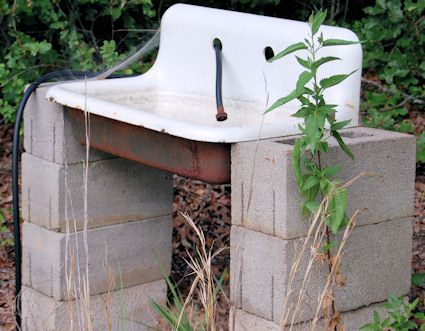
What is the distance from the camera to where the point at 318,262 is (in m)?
3.12

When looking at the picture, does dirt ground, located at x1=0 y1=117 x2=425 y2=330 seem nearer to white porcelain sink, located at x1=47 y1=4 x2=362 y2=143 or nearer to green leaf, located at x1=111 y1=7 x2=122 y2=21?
white porcelain sink, located at x1=47 y1=4 x2=362 y2=143

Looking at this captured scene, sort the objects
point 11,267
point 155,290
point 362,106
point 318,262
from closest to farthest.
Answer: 1. point 318,262
2. point 155,290
3. point 11,267
4. point 362,106

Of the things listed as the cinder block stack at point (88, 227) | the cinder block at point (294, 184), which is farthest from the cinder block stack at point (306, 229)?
the cinder block stack at point (88, 227)

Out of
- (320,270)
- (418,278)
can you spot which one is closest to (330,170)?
(320,270)

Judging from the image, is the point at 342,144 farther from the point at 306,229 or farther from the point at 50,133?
the point at 50,133

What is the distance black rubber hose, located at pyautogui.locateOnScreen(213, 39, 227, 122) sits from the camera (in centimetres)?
348

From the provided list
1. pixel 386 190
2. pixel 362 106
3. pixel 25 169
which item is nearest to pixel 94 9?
pixel 362 106

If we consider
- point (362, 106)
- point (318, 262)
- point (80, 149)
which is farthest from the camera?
point (362, 106)

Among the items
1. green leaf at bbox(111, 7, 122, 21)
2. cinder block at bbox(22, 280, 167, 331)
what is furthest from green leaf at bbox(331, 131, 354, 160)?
green leaf at bbox(111, 7, 122, 21)

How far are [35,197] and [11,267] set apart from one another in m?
0.91

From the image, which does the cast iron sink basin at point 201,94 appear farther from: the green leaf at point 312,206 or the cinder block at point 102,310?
the cinder block at point 102,310

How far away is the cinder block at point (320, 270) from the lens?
313 cm

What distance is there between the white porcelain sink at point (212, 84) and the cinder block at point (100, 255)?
0.49 m

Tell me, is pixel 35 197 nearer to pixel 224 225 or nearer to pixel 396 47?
pixel 224 225
